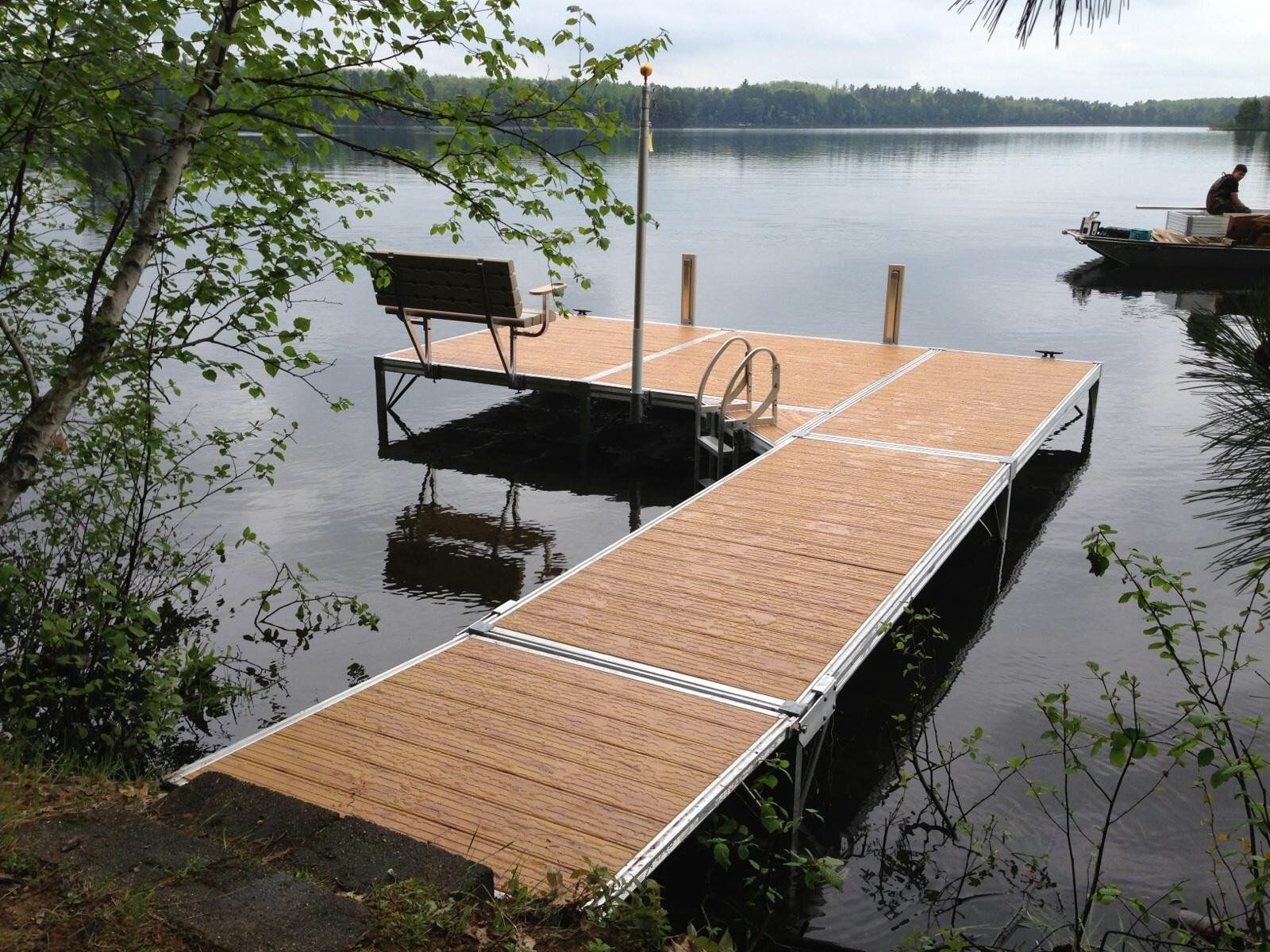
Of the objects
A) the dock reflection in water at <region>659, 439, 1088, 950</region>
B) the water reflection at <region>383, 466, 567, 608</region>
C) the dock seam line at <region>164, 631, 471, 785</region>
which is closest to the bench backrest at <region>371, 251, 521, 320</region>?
the water reflection at <region>383, 466, 567, 608</region>

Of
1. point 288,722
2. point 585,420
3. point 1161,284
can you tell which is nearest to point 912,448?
point 585,420

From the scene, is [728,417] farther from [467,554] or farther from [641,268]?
[467,554]

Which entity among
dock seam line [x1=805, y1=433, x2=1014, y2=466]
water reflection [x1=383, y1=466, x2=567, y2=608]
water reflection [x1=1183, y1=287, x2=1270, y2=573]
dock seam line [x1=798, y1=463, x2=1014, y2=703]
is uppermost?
water reflection [x1=1183, y1=287, x2=1270, y2=573]

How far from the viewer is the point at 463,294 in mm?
11375

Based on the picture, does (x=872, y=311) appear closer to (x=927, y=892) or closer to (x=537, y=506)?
(x=537, y=506)

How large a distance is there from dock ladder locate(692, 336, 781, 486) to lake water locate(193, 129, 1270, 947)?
1.81 ft

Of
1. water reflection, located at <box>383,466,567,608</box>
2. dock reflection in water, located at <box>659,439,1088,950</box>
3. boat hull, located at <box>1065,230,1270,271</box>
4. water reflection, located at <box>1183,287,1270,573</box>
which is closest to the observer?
water reflection, located at <box>1183,287,1270,573</box>

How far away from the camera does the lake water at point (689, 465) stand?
748cm

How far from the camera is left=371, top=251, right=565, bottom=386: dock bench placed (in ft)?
36.5

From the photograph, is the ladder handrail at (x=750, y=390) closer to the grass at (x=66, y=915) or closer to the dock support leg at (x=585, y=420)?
the dock support leg at (x=585, y=420)

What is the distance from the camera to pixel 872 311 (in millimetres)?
22250

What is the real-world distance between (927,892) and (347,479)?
7.65 metres

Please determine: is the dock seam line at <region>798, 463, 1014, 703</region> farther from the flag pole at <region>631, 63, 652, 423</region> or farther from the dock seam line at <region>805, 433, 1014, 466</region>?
the flag pole at <region>631, 63, 652, 423</region>

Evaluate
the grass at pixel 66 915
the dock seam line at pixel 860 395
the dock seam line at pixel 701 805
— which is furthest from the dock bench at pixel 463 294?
the grass at pixel 66 915
